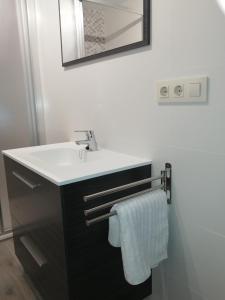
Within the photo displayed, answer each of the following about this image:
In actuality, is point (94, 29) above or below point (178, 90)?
above

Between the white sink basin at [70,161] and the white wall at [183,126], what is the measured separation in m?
0.10

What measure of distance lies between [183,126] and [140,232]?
19.0 inches

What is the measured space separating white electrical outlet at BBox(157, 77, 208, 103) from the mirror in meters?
0.23

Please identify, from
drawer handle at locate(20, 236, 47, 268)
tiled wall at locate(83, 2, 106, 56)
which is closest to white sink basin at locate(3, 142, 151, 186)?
drawer handle at locate(20, 236, 47, 268)

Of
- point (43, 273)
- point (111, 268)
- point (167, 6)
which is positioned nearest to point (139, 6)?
point (167, 6)

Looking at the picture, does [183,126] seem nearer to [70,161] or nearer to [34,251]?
[70,161]

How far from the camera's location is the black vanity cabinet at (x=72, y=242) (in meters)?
1.01

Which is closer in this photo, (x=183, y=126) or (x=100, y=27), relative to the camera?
(x=183, y=126)

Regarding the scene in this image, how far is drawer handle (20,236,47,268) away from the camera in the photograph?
1.29 m

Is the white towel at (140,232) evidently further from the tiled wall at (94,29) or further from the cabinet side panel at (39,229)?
the tiled wall at (94,29)

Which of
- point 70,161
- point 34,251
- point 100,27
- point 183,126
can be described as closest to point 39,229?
point 34,251

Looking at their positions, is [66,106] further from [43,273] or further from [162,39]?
[43,273]

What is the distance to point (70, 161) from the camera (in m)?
1.58

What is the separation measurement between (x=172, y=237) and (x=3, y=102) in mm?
1666
